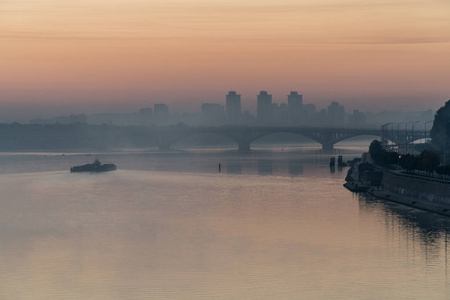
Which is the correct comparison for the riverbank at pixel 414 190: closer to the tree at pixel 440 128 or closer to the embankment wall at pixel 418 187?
the embankment wall at pixel 418 187

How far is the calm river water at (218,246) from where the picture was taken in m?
37.2

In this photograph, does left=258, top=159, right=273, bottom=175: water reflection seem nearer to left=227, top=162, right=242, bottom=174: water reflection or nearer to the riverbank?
left=227, top=162, right=242, bottom=174: water reflection

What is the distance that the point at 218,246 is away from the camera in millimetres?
48312

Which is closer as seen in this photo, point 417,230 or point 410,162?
point 417,230

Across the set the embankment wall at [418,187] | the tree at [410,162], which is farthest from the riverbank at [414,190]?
the tree at [410,162]

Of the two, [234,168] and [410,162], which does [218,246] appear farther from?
[234,168]

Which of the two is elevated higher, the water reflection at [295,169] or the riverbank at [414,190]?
the riverbank at [414,190]

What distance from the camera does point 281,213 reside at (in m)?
65.4

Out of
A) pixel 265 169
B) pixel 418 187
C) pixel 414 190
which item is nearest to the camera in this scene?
pixel 418 187

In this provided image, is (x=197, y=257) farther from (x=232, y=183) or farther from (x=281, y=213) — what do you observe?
(x=232, y=183)

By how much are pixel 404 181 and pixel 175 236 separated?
1076 inches

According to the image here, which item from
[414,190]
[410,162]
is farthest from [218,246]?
[410,162]

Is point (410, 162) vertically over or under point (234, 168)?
over

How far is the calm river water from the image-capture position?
37250mm
